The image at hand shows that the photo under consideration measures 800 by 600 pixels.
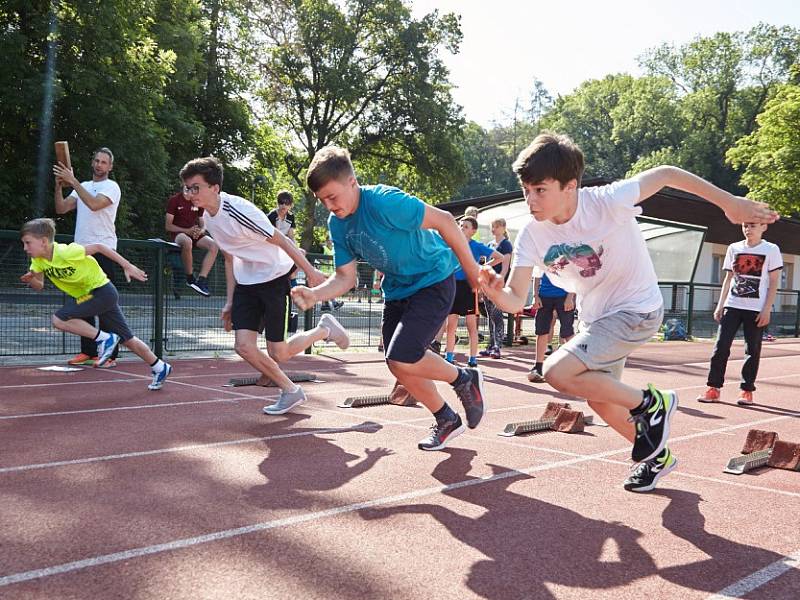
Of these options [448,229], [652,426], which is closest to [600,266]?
[652,426]

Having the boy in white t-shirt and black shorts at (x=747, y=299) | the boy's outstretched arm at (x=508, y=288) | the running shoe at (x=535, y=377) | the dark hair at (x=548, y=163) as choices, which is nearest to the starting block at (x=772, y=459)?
the boy's outstretched arm at (x=508, y=288)

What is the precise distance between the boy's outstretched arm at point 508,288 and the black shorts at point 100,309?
4965 millimetres

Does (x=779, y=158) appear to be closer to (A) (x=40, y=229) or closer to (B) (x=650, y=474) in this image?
(A) (x=40, y=229)

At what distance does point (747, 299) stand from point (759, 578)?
5.86 meters

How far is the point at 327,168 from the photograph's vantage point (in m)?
4.76

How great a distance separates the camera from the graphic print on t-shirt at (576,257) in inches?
167

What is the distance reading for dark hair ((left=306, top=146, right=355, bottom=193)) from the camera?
15.5ft

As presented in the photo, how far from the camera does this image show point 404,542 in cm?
351

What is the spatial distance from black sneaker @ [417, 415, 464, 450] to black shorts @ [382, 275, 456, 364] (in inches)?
23.0

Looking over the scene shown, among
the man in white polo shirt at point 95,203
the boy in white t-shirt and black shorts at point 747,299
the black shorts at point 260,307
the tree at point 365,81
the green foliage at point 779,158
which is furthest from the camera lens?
the tree at point 365,81

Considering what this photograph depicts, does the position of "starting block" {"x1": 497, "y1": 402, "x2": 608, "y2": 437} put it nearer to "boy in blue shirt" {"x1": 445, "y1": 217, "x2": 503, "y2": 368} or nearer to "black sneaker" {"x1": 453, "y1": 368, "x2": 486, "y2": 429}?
"black sneaker" {"x1": 453, "y1": 368, "x2": 486, "y2": 429}

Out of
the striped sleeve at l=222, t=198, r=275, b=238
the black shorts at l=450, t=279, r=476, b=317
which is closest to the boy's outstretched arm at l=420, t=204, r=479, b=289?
the striped sleeve at l=222, t=198, r=275, b=238

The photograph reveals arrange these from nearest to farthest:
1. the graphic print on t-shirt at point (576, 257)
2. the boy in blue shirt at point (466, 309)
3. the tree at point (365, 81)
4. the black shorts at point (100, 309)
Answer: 1. the graphic print on t-shirt at point (576, 257)
2. the black shorts at point (100, 309)
3. the boy in blue shirt at point (466, 309)
4. the tree at point (365, 81)

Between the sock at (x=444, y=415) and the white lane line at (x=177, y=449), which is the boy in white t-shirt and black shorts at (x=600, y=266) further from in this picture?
the white lane line at (x=177, y=449)
